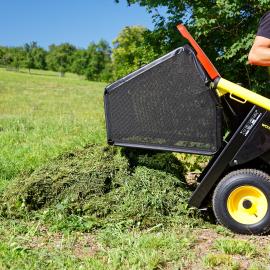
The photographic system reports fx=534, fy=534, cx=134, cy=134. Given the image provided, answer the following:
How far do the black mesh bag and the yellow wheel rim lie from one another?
409 mm

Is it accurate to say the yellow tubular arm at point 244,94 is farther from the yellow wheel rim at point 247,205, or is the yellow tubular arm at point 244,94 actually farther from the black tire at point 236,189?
the yellow wheel rim at point 247,205

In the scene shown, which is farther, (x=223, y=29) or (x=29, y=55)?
(x=29, y=55)

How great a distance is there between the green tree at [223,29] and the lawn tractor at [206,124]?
4690mm

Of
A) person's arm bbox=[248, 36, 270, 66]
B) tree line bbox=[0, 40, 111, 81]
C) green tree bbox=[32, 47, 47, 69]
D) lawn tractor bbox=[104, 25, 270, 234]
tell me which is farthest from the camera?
green tree bbox=[32, 47, 47, 69]

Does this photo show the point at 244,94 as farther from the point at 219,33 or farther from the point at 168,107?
the point at 219,33

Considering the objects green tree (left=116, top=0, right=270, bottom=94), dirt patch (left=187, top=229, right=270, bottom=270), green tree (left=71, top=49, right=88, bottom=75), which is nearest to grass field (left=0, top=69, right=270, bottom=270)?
dirt patch (left=187, top=229, right=270, bottom=270)

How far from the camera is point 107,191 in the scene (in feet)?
15.8

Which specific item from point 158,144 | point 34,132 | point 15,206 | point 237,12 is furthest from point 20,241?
point 237,12

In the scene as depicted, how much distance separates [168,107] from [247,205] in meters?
1.03

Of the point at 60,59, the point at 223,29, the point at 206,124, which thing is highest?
the point at 60,59

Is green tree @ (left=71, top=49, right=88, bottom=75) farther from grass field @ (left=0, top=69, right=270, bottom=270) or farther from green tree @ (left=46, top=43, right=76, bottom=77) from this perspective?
grass field @ (left=0, top=69, right=270, bottom=270)

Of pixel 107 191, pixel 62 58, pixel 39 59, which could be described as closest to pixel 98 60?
pixel 62 58

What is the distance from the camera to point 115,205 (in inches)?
182

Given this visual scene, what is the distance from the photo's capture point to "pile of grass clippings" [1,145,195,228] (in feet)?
15.0
